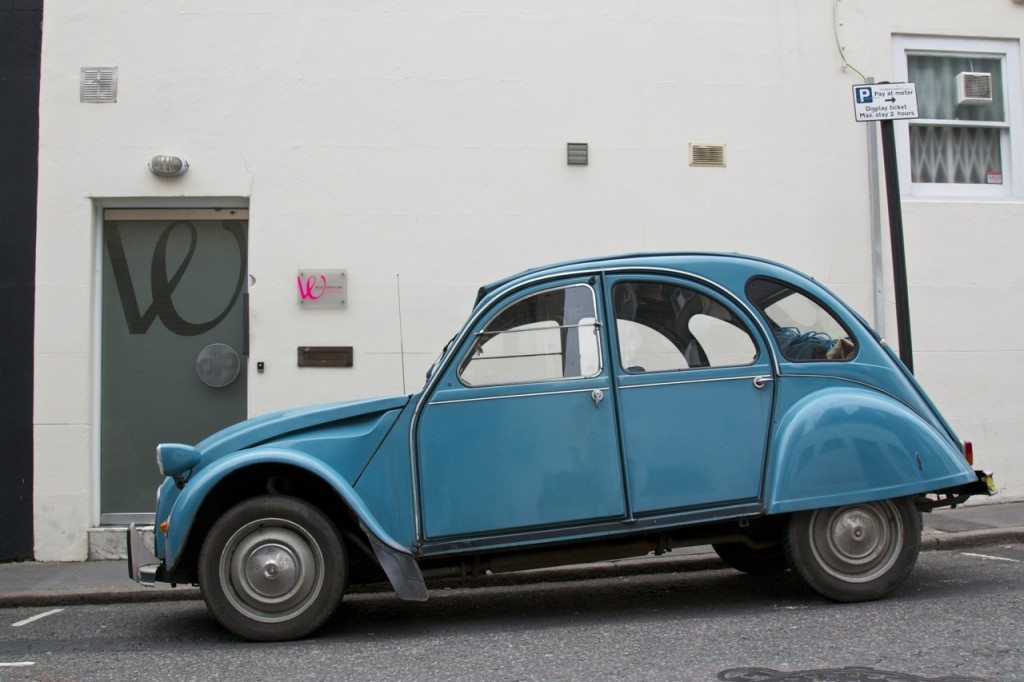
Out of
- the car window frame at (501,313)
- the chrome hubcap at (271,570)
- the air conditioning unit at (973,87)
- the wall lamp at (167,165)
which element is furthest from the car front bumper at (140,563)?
the air conditioning unit at (973,87)

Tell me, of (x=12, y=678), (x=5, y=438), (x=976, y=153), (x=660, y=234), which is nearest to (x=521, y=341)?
(x=12, y=678)

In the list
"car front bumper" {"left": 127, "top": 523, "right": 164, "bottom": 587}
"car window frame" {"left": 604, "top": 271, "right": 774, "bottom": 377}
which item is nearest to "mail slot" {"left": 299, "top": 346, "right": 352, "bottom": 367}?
"car front bumper" {"left": 127, "top": 523, "right": 164, "bottom": 587}

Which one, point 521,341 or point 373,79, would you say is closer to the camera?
point 521,341

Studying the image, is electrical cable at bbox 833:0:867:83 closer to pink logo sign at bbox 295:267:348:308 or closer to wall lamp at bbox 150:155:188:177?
pink logo sign at bbox 295:267:348:308

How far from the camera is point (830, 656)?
15.8 feet

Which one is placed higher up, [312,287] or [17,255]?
[17,255]

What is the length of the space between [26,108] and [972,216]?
29.1ft

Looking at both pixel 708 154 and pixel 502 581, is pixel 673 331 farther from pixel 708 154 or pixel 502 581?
pixel 708 154

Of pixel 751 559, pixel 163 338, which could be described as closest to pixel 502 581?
pixel 751 559

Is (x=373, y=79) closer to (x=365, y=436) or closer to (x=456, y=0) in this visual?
(x=456, y=0)

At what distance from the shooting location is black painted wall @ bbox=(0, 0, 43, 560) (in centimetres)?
905

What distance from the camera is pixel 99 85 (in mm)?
9367

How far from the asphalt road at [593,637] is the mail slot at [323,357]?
265 cm

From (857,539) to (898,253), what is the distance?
2.94 meters
